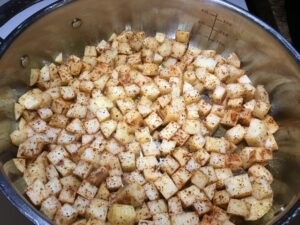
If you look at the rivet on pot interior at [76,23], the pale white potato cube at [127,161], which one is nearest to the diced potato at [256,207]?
the pale white potato cube at [127,161]

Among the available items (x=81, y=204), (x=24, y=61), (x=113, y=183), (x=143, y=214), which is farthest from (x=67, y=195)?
(x=24, y=61)

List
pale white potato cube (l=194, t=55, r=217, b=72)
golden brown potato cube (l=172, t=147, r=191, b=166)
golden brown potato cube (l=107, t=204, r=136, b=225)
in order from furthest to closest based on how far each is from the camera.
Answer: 1. pale white potato cube (l=194, t=55, r=217, b=72)
2. golden brown potato cube (l=172, t=147, r=191, b=166)
3. golden brown potato cube (l=107, t=204, r=136, b=225)

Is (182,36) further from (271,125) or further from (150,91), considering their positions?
(271,125)

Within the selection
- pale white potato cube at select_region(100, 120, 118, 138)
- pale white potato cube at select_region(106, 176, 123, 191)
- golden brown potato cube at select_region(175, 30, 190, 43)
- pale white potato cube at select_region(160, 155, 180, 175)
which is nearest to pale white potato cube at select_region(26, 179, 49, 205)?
pale white potato cube at select_region(106, 176, 123, 191)

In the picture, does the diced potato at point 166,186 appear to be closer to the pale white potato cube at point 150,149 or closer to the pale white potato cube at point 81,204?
the pale white potato cube at point 150,149

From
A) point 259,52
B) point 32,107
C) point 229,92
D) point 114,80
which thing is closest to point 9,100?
point 32,107

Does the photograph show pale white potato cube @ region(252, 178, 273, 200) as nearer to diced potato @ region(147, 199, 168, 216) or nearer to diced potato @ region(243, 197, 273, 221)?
diced potato @ region(243, 197, 273, 221)

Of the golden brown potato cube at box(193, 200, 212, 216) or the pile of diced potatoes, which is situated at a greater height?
the pile of diced potatoes
